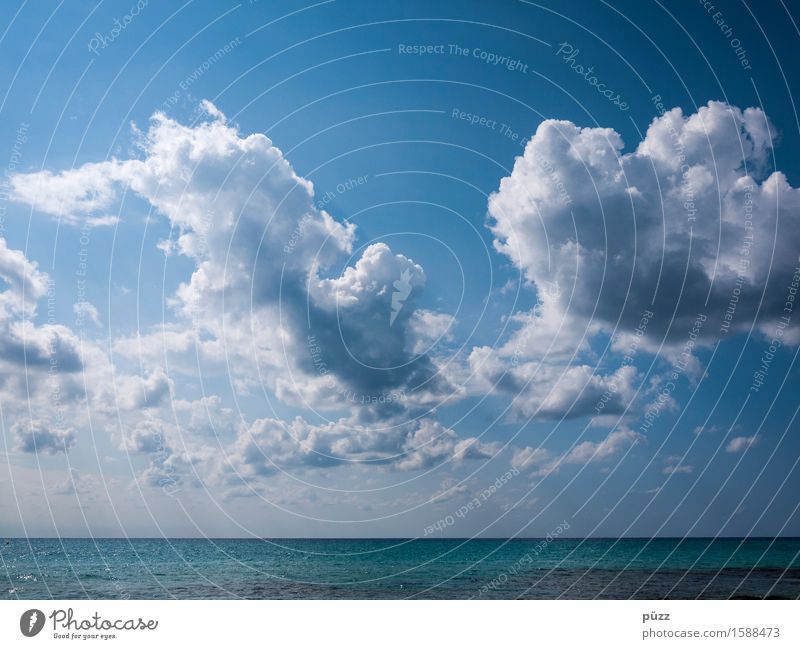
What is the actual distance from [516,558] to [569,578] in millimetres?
28967

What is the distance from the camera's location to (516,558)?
2916 inches

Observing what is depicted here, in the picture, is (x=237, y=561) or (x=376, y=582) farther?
(x=237, y=561)

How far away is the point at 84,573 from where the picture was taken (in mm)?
49094
